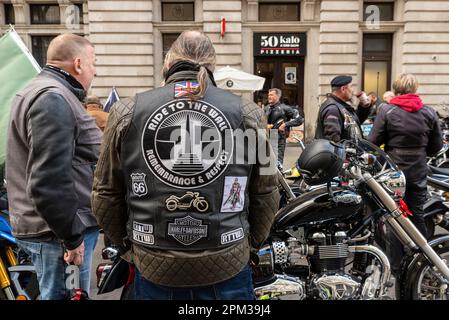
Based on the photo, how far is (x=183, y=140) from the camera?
169 centimetres

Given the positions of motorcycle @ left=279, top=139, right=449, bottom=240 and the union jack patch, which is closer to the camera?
the union jack patch

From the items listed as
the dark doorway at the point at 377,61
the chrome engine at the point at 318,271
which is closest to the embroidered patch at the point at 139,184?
the chrome engine at the point at 318,271

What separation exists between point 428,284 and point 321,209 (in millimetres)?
1040

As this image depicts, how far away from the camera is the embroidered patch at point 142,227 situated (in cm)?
175

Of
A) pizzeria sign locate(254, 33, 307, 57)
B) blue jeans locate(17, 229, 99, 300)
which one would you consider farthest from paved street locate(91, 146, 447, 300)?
pizzeria sign locate(254, 33, 307, 57)

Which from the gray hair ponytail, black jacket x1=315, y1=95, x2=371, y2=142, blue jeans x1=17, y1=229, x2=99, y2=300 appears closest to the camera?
the gray hair ponytail

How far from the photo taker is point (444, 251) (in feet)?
10.1

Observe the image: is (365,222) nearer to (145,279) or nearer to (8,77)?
(145,279)

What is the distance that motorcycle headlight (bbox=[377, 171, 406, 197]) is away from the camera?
2.85 m

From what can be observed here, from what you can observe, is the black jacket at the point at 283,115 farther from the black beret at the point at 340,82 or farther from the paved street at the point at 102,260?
the black beret at the point at 340,82

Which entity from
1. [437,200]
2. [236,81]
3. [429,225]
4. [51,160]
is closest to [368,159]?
[437,200]

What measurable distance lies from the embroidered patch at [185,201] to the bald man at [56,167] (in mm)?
667

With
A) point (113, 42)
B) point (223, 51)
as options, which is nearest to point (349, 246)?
point (223, 51)

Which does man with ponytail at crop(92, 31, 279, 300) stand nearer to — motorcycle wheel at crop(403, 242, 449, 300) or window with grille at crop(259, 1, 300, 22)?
motorcycle wheel at crop(403, 242, 449, 300)
